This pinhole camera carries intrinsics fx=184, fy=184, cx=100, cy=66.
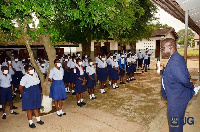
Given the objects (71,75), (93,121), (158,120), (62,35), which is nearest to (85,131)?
(93,121)

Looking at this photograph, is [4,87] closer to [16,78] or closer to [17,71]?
[16,78]

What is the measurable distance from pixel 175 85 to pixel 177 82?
7 centimetres

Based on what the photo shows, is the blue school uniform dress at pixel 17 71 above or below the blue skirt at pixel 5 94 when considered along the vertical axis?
above

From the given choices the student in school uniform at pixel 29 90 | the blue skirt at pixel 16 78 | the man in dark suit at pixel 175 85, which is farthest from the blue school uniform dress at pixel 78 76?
the man in dark suit at pixel 175 85

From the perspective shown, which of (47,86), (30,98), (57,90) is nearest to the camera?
(30,98)

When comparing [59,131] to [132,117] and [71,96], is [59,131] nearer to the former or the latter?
[132,117]

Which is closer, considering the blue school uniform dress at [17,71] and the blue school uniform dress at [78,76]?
the blue school uniform dress at [78,76]

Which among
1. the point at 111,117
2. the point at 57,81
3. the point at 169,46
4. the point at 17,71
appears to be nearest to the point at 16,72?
the point at 17,71

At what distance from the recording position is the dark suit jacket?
3.22m

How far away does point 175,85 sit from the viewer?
11.0ft

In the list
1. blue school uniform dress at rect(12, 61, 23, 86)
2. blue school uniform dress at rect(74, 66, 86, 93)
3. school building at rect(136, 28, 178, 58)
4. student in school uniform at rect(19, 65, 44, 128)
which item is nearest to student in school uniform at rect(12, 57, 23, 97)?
blue school uniform dress at rect(12, 61, 23, 86)

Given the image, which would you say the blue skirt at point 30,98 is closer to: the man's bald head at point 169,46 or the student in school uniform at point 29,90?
the student in school uniform at point 29,90

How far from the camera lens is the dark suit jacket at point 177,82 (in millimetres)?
3223

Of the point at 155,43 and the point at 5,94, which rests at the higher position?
the point at 155,43
